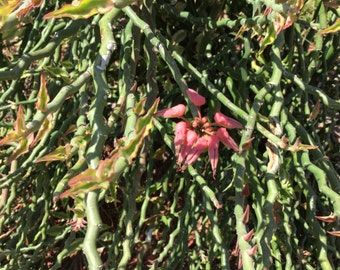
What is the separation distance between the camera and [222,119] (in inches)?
28.1

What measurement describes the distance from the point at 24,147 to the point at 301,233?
91 cm

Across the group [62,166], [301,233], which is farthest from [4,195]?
[301,233]

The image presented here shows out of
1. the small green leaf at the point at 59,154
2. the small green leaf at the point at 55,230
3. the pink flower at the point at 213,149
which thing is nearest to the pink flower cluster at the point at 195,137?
the pink flower at the point at 213,149

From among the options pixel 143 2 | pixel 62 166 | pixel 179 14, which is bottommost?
pixel 62 166

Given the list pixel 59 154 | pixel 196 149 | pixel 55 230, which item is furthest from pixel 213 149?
pixel 55 230

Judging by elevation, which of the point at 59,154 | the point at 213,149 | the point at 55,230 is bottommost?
the point at 55,230

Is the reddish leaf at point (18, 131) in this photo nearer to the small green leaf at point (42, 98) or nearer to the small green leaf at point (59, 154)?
the small green leaf at point (42, 98)

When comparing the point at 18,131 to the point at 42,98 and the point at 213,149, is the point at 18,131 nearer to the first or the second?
the point at 42,98

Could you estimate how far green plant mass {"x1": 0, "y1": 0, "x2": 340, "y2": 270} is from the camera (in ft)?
2.08

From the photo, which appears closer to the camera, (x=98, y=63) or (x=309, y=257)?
(x=98, y=63)

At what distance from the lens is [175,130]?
0.75 metres

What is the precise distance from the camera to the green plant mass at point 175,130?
2.08 ft

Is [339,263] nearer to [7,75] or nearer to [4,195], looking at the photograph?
[4,195]

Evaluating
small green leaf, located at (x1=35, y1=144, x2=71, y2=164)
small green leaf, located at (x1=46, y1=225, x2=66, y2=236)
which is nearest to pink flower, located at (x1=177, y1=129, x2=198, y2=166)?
small green leaf, located at (x1=35, y1=144, x2=71, y2=164)
